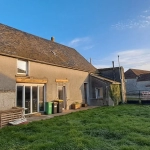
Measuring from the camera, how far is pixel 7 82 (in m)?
11.9

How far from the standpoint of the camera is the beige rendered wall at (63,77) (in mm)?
14805

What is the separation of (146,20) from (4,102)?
12.3m

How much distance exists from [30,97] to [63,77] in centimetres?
498

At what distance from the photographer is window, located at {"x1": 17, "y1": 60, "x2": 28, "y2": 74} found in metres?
13.2

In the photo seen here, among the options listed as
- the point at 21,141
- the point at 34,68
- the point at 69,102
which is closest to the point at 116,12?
the point at 34,68

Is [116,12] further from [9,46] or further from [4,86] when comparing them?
[4,86]

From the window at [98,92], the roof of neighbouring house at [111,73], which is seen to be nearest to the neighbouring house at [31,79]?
the window at [98,92]

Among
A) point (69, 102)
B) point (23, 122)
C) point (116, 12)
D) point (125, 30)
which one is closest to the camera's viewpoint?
point (23, 122)

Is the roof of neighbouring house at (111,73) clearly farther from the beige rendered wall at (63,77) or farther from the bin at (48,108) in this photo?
the bin at (48,108)

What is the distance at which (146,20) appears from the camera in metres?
13.2

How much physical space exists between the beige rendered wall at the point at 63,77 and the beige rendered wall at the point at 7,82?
6.00 ft

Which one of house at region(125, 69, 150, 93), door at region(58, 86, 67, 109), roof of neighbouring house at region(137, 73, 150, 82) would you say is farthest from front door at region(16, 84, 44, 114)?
roof of neighbouring house at region(137, 73, 150, 82)

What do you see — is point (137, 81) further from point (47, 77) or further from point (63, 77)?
point (47, 77)

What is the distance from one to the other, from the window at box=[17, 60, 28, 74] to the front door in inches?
43.8
